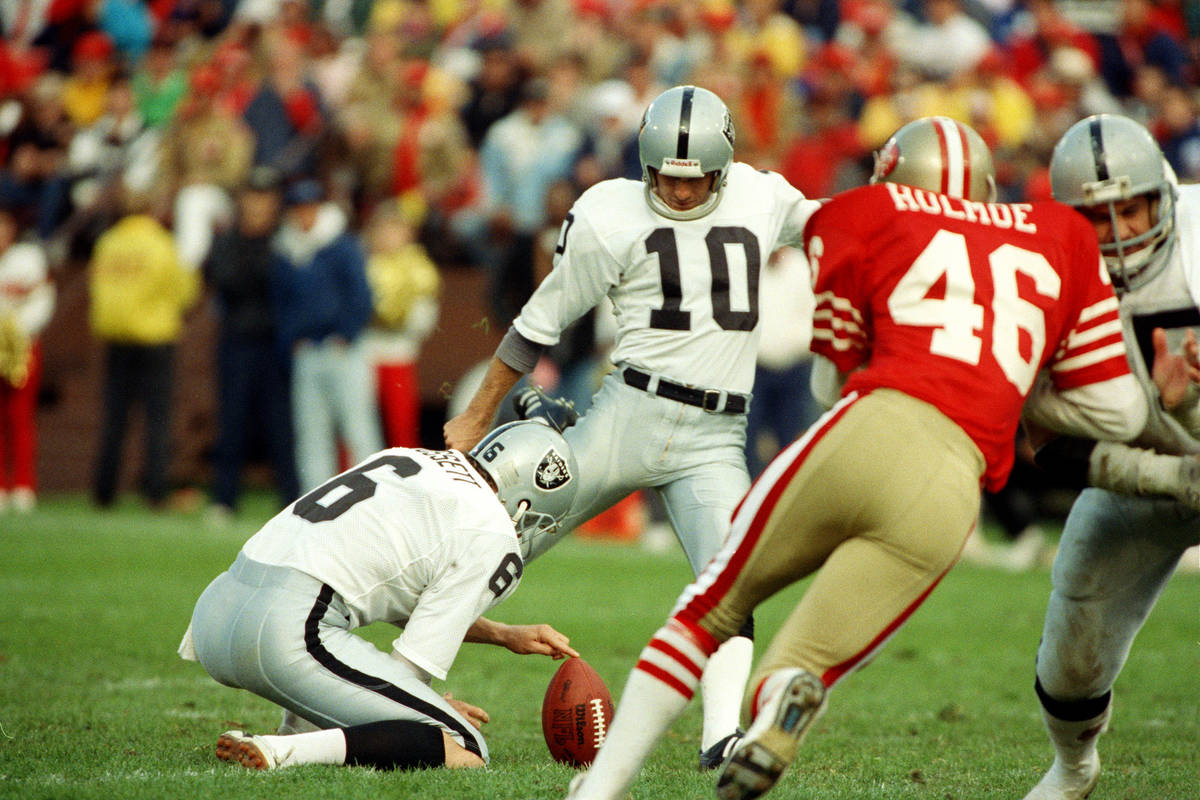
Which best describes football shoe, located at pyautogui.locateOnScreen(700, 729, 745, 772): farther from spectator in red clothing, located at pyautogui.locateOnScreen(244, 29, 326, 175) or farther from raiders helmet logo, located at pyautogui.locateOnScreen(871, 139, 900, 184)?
spectator in red clothing, located at pyautogui.locateOnScreen(244, 29, 326, 175)

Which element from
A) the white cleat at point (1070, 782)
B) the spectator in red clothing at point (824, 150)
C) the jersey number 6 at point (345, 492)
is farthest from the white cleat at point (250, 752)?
the spectator in red clothing at point (824, 150)

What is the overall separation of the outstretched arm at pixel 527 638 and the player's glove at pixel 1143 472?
157 centimetres

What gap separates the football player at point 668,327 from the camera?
16.0ft

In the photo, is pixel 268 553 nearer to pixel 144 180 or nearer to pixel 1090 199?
pixel 1090 199

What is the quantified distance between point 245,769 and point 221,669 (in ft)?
1.02

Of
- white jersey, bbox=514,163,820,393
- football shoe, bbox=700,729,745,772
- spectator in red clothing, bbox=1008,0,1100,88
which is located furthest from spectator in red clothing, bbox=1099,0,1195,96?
football shoe, bbox=700,729,745,772

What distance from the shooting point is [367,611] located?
14.0 ft

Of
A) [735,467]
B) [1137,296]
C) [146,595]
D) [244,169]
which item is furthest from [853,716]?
[244,169]

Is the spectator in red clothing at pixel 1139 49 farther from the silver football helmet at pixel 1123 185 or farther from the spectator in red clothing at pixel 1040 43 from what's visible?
the silver football helmet at pixel 1123 185

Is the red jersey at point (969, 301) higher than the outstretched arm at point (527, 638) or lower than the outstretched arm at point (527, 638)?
higher

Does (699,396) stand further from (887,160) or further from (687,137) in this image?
(887,160)

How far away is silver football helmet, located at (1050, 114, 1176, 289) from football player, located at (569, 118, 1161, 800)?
17.0 inches

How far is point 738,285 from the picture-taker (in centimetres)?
493

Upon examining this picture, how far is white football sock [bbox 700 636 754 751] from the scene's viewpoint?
4.58 meters
